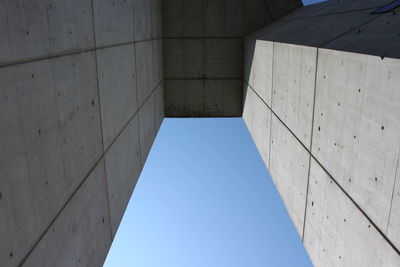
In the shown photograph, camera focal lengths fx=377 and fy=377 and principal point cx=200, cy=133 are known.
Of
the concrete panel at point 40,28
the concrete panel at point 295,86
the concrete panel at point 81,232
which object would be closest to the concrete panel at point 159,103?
the concrete panel at point 295,86

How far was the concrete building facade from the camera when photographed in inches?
111

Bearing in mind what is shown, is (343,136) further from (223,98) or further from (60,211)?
(223,98)

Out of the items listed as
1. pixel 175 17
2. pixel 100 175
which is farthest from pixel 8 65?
pixel 175 17

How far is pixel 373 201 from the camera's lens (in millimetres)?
3172

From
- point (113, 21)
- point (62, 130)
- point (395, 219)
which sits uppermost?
point (113, 21)

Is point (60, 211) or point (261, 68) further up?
point (261, 68)

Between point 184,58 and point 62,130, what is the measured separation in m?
9.44

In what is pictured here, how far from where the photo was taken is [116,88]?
19.9 feet

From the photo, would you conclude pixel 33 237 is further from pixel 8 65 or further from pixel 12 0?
pixel 12 0

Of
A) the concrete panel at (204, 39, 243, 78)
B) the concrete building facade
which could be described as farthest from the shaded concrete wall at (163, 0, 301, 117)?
the concrete building facade

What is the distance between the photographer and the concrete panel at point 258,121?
27.0 ft

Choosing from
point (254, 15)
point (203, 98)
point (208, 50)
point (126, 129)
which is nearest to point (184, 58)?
point (208, 50)

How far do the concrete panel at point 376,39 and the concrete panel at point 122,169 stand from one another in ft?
11.2

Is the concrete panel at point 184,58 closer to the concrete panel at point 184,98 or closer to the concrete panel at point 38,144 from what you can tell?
the concrete panel at point 184,98
